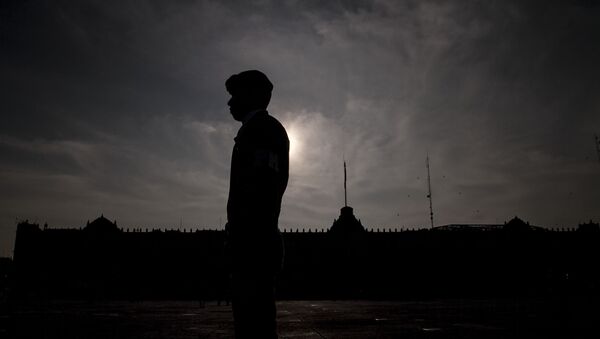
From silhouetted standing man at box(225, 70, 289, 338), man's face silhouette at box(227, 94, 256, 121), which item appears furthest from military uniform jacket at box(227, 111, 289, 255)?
man's face silhouette at box(227, 94, 256, 121)

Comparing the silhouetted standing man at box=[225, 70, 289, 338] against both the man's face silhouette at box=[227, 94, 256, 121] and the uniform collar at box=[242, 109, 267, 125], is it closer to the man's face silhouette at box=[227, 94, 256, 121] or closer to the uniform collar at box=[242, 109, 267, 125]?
the uniform collar at box=[242, 109, 267, 125]

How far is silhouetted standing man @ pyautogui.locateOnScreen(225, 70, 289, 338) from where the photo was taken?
6.97ft

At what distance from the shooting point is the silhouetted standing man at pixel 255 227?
6.97 feet

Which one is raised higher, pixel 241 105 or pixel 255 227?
pixel 241 105

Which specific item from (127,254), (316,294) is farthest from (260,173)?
(127,254)

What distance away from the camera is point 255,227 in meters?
2.16

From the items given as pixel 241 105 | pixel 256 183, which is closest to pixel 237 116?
pixel 241 105

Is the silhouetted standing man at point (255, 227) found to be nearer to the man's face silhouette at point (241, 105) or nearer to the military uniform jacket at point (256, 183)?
the military uniform jacket at point (256, 183)

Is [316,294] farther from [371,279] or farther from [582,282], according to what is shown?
[582,282]

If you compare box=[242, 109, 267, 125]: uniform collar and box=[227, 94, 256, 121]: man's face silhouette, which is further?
box=[227, 94, 256, 121]: man's face silhouette

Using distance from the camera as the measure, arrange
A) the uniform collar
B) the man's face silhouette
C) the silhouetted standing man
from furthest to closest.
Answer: the man's face silhouette < the uniform collar < the silhouetted standing man

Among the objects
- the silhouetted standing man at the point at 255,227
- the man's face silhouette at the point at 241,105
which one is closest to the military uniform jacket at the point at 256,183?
the silhouetted standing man at the point at 255,227

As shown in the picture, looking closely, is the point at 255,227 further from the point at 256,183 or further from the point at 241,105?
the point at 241,105

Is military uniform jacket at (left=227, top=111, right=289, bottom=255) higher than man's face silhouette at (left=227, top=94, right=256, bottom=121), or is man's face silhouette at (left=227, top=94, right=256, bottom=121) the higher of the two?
man's face silhouette at (left=227, top=94, right=256, bottom=121)
